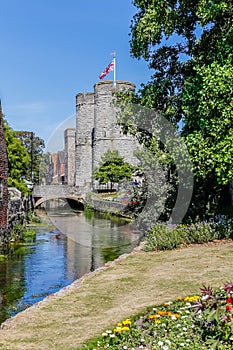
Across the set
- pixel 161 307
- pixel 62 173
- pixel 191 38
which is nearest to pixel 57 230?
pixel 191 38

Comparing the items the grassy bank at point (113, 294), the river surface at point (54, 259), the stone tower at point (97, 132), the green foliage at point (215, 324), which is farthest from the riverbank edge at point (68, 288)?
the stone tower at point (97, 132)

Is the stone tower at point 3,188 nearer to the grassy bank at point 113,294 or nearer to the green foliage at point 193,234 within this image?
the green foliage at point 193,234

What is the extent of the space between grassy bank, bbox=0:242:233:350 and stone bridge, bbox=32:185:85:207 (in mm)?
35596

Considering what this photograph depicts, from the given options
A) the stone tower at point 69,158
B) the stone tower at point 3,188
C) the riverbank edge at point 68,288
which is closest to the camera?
the riverbank edge at point 68,288

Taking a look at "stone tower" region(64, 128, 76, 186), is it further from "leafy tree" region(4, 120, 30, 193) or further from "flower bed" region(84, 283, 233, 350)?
"flower bed" region(84, 283, 233, 350)

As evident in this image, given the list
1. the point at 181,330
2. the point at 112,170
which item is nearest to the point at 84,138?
the point at 112,170

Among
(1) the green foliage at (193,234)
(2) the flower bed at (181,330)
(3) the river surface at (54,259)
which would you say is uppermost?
Answer: (1) the green foliage at (193,234)

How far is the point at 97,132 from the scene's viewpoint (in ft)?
206

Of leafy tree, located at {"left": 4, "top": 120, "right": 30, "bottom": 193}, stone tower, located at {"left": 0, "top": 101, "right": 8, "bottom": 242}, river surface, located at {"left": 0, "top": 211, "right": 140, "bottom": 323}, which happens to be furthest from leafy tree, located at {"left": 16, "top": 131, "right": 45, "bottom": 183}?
stone tower, located at {"left": 0, "top": 101, "right": 8, "bottom": 242}

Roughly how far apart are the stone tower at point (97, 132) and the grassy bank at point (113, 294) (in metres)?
46.1

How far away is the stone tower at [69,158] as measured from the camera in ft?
278

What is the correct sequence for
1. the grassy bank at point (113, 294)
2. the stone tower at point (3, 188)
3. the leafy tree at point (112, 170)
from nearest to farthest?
the grassy bank at point (113, 294)
the stone tower at point (3, 188)
the leafy tree at point (112, 170)

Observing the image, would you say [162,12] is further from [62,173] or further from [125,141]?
[62,173]

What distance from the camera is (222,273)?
10.2 metres
